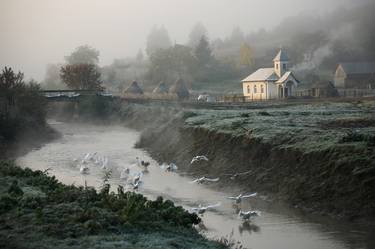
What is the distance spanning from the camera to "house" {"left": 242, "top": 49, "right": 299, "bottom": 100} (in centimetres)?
8738

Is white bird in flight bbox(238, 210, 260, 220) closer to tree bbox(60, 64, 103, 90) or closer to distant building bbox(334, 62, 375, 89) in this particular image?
tree bbox(60, 64, 103, 90)

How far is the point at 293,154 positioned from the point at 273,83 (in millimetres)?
57689

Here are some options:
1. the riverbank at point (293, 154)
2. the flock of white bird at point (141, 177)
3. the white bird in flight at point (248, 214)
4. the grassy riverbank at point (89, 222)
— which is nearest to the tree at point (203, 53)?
the riverbank at point (293, 154)

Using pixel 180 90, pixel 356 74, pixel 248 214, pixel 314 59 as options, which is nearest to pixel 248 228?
pixel 248 214

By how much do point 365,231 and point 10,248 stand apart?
47.0 feet

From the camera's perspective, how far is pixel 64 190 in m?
23.0

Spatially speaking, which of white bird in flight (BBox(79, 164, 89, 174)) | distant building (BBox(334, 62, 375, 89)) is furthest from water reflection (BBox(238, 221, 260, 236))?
distant building (BBox(334, 62, 375, 89))

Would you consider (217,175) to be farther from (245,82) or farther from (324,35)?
(324,35)

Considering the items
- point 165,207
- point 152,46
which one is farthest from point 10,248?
point 152,46

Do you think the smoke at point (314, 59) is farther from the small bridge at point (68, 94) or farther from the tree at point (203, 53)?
the small bridge at point (68, 94)

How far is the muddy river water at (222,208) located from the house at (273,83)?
122ft

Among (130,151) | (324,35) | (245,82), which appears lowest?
(130,151)

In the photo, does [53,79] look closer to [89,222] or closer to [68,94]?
[68,94]

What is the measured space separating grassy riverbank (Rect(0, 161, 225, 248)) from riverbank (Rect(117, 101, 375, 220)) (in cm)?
954
